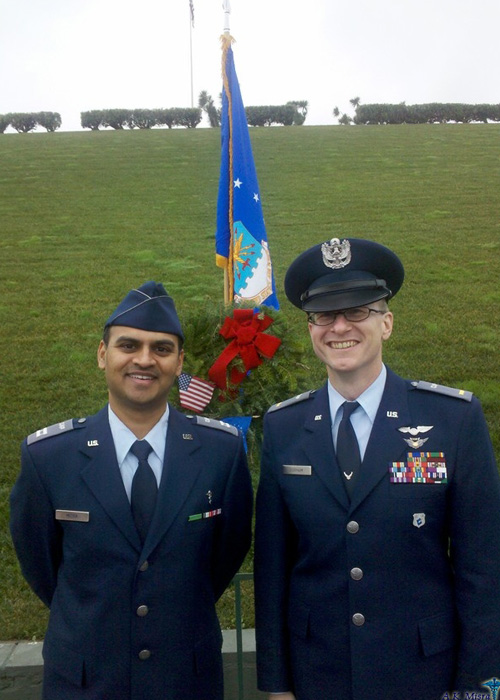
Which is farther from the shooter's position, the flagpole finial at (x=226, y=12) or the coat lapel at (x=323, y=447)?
the flagpole finial at (x=226, y=12)

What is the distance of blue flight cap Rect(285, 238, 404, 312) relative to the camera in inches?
94.0

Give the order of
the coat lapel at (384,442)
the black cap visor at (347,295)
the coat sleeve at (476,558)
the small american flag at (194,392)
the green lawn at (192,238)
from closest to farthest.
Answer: the coat sleeve at (476,558)
the coat lapel at (384,442)
the black cap visor at (347,295)
the small american flag at (194,392)
the green lawn at (192,238)

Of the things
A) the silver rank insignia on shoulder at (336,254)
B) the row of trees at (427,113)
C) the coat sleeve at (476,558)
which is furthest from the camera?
the row of trees at (427,113)

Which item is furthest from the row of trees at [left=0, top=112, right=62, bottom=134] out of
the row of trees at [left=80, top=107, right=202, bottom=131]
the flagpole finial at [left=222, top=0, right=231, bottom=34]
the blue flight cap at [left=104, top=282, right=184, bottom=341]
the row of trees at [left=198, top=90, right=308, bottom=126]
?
the blue flight cap at [left=104, top=282, right=184, bottom=341]

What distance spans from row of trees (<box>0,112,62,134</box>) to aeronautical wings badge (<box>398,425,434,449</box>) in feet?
126

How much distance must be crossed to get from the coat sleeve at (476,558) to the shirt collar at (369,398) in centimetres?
29

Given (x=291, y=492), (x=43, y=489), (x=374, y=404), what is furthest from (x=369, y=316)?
(x=43, y=489)

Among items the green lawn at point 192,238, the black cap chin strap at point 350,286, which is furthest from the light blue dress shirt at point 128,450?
the green lawn at point 192,238

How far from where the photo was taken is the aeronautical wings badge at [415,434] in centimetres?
229

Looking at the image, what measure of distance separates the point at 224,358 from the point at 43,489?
2.17 m

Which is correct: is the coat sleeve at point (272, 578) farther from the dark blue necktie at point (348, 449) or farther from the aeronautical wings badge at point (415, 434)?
the aeronautical wings badge at point (415, 434)

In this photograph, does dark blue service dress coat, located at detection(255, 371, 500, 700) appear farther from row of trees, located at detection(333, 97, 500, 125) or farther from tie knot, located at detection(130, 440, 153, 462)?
row of trees, located at detection(333, 97, 500, 125)

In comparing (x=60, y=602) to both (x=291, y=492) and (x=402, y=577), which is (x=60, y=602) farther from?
(x=402, y=577)

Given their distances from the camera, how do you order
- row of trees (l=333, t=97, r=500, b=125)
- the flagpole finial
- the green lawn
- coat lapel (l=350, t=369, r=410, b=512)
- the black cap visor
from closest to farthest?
coat lapel (l=350, t=369, r=410, b=512)
the black cap visor
the flagpole finial
the green lawn
row of trees (l=333, t=97, r=500, b=125)
